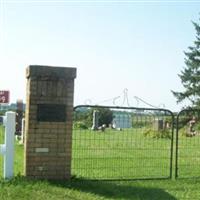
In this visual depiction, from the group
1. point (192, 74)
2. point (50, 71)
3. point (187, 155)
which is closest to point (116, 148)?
point (187, 155)

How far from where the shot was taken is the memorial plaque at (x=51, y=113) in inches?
413

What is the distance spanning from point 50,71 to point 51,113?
2.46 ft

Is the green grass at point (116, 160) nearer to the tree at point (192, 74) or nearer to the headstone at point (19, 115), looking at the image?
the headstone at point (19, 115)

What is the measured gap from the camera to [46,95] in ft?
34.6

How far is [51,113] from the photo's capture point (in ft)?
34.7

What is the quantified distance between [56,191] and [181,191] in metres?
2.50

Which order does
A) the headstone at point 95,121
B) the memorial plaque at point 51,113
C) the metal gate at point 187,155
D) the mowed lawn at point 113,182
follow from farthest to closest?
1. the headstone at point 95,121
2. the metal gate at point 187,155
3. the memorial plaque at point 51,113
4. the mowed lawn at point 113,182

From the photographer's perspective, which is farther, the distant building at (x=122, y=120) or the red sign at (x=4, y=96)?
the red sign at (x=4, y=96)

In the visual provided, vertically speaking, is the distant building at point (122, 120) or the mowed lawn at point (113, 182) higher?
the distant building at point (122, 120)

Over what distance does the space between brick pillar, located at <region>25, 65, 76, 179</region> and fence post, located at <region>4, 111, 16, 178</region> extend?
0.26 metres

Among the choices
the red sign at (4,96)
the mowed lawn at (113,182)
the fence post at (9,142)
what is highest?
the red sign at (4,96)

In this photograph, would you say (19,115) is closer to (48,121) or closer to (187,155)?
(187,155)

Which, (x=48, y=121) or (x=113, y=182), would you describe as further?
(x=113, y=182)

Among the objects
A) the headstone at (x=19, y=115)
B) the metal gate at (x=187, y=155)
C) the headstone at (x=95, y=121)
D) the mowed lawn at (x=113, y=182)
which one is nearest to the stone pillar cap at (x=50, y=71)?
the mowed lawn at (x=113, y=182)
